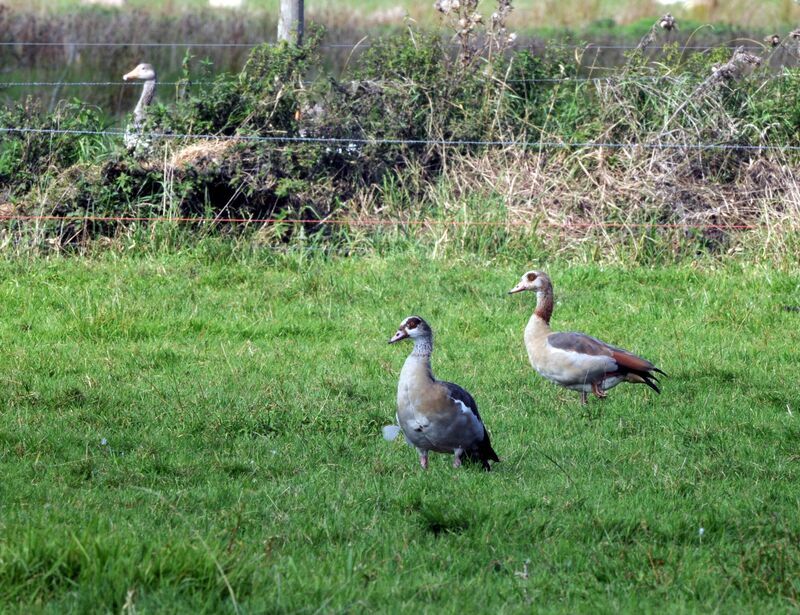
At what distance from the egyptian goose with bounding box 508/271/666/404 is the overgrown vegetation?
5.09 metres

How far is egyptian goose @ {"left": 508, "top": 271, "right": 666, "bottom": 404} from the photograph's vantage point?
8.49m

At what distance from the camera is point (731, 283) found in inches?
488

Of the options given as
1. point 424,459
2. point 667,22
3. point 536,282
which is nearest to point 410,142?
point 667,22

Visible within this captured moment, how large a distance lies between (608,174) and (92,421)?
8.74 meters

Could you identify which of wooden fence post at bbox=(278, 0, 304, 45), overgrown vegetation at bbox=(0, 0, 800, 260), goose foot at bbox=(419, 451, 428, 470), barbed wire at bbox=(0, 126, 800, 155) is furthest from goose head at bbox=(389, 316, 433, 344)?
wooden fence post at bbox=(278, 0, 304, 45)

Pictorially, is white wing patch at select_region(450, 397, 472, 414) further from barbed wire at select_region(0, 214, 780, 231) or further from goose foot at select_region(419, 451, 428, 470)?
barbed wire at select_region(0, 214, 780, 231)

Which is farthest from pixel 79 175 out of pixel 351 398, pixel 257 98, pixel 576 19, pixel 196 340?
pixel 576 19

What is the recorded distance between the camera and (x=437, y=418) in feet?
21.9

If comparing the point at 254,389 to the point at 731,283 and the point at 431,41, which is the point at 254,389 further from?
the point at 431,41

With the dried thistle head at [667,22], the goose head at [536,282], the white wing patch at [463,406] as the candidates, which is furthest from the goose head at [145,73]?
the white wing patch at [463,406]

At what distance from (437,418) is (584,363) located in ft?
6.84

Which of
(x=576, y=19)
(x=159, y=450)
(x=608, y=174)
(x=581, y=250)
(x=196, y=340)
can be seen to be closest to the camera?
(x=159, y=450)

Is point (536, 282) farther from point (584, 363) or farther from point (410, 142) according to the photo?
point (410, 142)

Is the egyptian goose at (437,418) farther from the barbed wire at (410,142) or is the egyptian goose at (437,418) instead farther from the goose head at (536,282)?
the barbed wire at (410,142)
